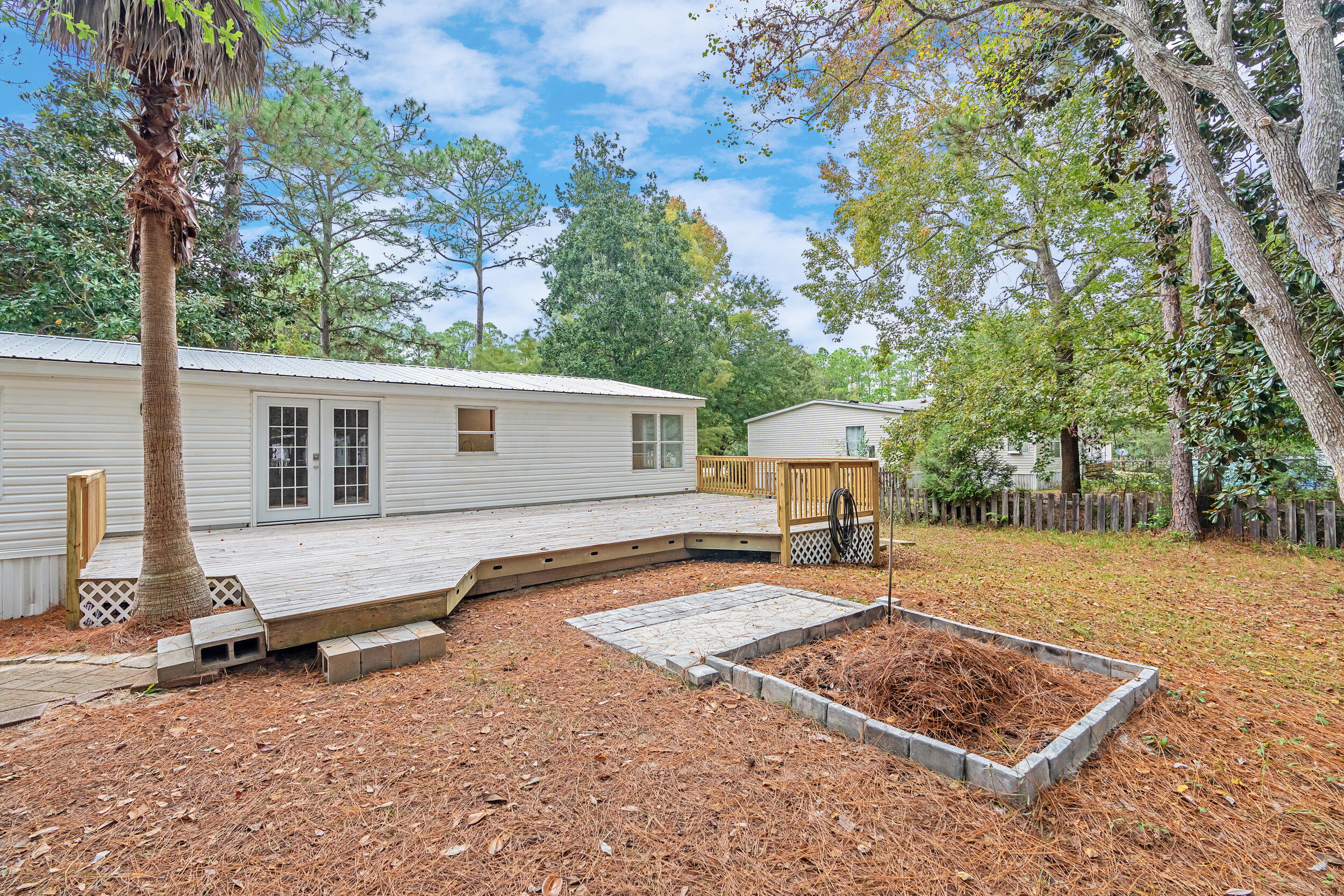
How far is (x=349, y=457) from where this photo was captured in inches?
355

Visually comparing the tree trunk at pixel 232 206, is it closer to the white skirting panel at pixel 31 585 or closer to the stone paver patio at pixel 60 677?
the white skirting panel at pixel 31 585

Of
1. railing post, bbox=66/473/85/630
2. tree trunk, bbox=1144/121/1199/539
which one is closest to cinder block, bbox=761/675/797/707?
railing post, bbox=66/473/85/630

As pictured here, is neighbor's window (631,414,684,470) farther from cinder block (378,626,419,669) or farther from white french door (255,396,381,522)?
cinder block (378,626,419,669)

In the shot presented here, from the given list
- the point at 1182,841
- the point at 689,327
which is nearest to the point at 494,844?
the point at 1182,841

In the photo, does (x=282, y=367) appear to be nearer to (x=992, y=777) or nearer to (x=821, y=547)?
(x=821, y=547)

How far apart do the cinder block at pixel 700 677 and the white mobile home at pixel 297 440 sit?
7.36m

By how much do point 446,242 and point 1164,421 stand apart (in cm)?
2079

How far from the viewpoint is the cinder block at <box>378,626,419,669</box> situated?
3.86 meters

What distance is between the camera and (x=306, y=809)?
229 centimetres

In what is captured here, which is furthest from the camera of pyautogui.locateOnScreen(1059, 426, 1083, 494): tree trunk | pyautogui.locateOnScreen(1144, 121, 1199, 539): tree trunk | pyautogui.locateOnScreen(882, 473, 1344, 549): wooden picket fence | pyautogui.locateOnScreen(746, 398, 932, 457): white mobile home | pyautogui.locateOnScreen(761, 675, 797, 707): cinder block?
pyautogui.locateOnScreen(746, 398, 932, 457): white mobile home

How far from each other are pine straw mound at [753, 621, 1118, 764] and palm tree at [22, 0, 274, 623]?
4.92 metres

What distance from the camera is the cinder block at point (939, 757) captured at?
2436 mm

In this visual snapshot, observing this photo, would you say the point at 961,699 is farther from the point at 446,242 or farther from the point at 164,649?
the point at 446,242

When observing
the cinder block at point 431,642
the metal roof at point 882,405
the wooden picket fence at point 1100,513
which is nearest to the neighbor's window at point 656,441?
the wooden picket fence at point 1100,513
